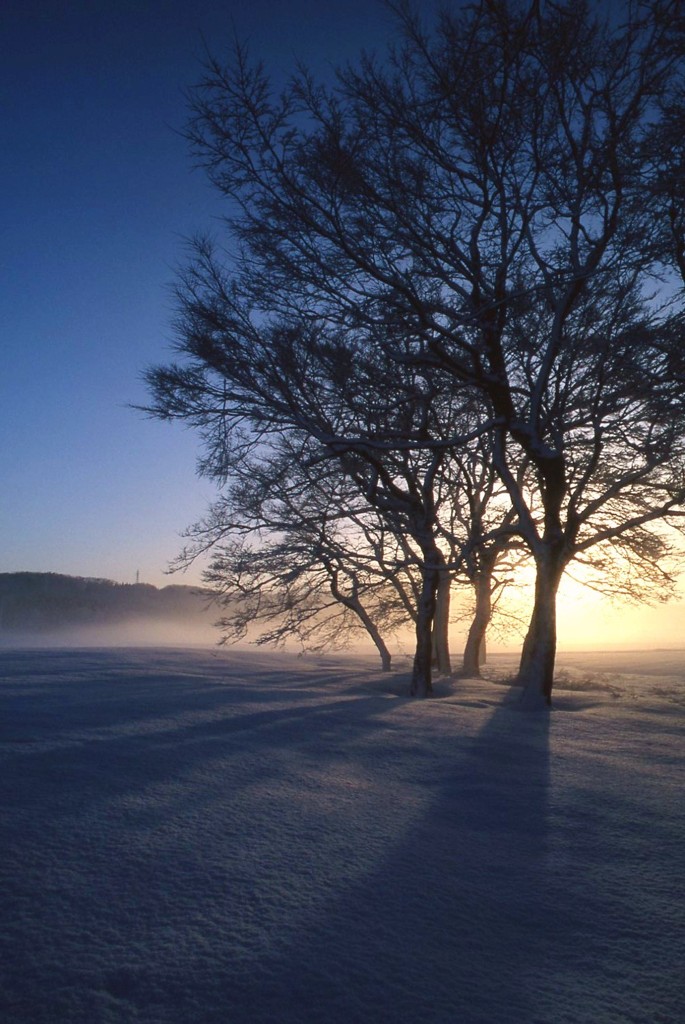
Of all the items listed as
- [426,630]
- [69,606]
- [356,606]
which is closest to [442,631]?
[356,606]

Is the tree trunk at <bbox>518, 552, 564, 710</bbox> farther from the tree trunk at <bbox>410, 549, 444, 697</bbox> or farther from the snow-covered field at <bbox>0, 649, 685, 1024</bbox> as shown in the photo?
the snow-covered field at <bbox>0, 649, 685, 1024</bbox>

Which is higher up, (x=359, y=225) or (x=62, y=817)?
(x=359, y=225)

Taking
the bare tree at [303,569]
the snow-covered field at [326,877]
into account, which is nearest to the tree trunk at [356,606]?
the bare tree at [303,569]

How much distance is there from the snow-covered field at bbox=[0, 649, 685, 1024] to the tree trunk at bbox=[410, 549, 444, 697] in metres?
4.66

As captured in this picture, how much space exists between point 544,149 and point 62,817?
25.3 feet

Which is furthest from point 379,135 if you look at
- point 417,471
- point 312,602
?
point 312,602

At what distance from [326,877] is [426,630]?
308 inches

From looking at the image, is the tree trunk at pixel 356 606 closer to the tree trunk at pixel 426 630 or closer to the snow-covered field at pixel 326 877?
the tree trunk at pixel 426 630

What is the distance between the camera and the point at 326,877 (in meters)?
2.78

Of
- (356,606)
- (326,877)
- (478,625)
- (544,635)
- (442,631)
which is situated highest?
(356,606)

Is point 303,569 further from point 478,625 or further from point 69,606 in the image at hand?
point 69,606

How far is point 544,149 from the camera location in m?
7.67

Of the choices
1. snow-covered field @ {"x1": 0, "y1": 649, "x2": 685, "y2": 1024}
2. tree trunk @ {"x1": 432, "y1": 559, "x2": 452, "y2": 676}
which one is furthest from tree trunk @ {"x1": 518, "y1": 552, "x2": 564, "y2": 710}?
tree trunk @ {"x1": 432, "y1": 559, "x2": 452, "y2": 676}

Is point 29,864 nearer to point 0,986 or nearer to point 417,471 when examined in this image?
point 0,986
